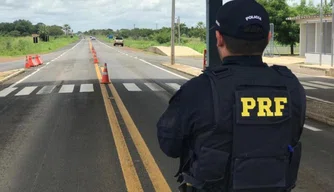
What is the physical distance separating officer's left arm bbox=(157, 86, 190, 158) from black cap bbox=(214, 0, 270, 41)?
356 millimetres

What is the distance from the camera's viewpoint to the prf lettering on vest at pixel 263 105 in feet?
6.24

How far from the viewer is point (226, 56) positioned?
6.72ft

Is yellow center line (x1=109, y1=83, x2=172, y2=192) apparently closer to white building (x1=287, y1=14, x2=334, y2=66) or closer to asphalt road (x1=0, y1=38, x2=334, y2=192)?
asphalt road (x1=0, y1=38, x2=334, y2=192)

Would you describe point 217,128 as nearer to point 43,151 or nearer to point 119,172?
point 119,172

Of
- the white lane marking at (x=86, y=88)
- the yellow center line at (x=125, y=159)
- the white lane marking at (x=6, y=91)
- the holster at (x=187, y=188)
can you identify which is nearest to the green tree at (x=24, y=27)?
the white lane marking at (x=6, y=91)

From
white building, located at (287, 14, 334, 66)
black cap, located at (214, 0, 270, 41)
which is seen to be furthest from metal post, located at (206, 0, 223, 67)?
white building, located at (287, 14, 334, 66)

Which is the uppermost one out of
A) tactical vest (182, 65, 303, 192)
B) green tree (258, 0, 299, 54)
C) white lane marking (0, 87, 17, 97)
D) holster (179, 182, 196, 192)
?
green tree (258, 0, 299, 54)

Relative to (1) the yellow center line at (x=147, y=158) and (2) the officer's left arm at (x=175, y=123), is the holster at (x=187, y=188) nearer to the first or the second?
(2) the officer's left arm at (x=175, y=123)

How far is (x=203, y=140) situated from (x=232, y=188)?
0.83 ft

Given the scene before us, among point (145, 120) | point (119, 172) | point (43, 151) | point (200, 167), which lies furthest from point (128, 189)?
point (145, 120)

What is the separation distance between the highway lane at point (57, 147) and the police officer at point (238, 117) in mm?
3295

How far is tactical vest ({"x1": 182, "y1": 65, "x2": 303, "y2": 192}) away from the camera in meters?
1.91

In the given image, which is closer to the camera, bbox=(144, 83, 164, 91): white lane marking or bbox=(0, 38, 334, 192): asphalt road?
bbox=(0, 38, 334, 192): asphalt road

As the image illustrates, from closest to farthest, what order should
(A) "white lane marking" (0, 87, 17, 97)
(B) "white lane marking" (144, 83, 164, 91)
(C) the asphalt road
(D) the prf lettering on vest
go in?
(D) the prf lettering on vest, (C) the asphalt road, (A) "white lane marking" (0, 87, 17, 97), (B) "white lane marking" (144, 83, 164, 91)
